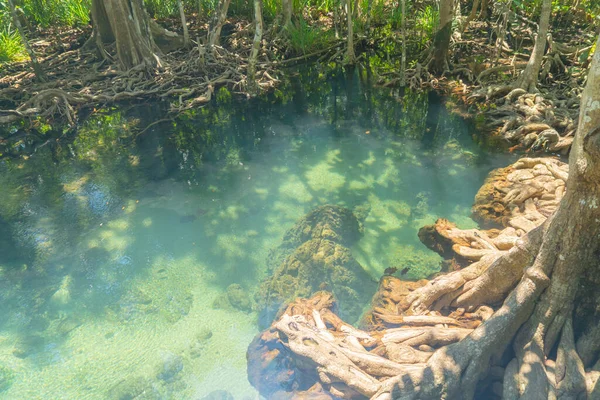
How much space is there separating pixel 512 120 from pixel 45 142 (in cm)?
1076

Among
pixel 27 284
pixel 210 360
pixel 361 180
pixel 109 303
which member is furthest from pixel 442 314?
pixel 27 284

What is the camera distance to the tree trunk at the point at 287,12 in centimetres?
1396

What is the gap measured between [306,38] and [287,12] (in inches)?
42.5

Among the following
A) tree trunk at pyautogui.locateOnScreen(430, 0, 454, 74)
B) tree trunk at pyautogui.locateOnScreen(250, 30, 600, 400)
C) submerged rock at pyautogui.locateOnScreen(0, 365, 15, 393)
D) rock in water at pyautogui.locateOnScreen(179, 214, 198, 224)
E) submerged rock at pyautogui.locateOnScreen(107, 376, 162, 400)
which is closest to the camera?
tree trunk at pyautogui.locateOnScreen(250, 30, 600, 400)

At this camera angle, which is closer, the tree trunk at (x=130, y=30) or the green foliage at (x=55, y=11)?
the tree trunk at (x=130, y=30)

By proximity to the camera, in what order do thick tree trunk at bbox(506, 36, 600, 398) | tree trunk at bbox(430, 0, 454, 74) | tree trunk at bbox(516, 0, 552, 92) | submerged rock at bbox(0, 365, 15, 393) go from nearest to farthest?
1. thick tree trunk at bbox(506, 36, 600, 398)
2. submerged rock at bbox(0, 365, 15, 393)
3. tree trunk at bbox(516, 0, 552, 92)
4. tree trunk at bbox(430, 0, 454, 74)

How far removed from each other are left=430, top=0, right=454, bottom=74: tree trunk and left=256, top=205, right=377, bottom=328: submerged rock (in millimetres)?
7296

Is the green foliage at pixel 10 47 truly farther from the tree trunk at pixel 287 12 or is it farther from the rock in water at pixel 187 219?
the rock in water at pixel 187 219

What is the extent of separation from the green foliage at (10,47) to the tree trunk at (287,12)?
8.60 meters

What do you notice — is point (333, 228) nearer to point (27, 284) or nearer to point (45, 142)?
point (27, 284)

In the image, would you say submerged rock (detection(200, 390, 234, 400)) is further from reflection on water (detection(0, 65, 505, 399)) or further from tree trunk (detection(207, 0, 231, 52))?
tree trunk (detection(207, 0, 231, 52))

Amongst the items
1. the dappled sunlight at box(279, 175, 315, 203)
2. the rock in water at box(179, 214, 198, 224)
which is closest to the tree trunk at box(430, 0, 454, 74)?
the dappled sunlight at box(279, 175, 315, 203)

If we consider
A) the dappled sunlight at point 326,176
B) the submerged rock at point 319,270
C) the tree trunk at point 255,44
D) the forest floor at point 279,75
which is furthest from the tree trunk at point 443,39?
the submerged rock at point 319,270

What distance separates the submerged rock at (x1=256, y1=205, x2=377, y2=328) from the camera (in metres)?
5.51
